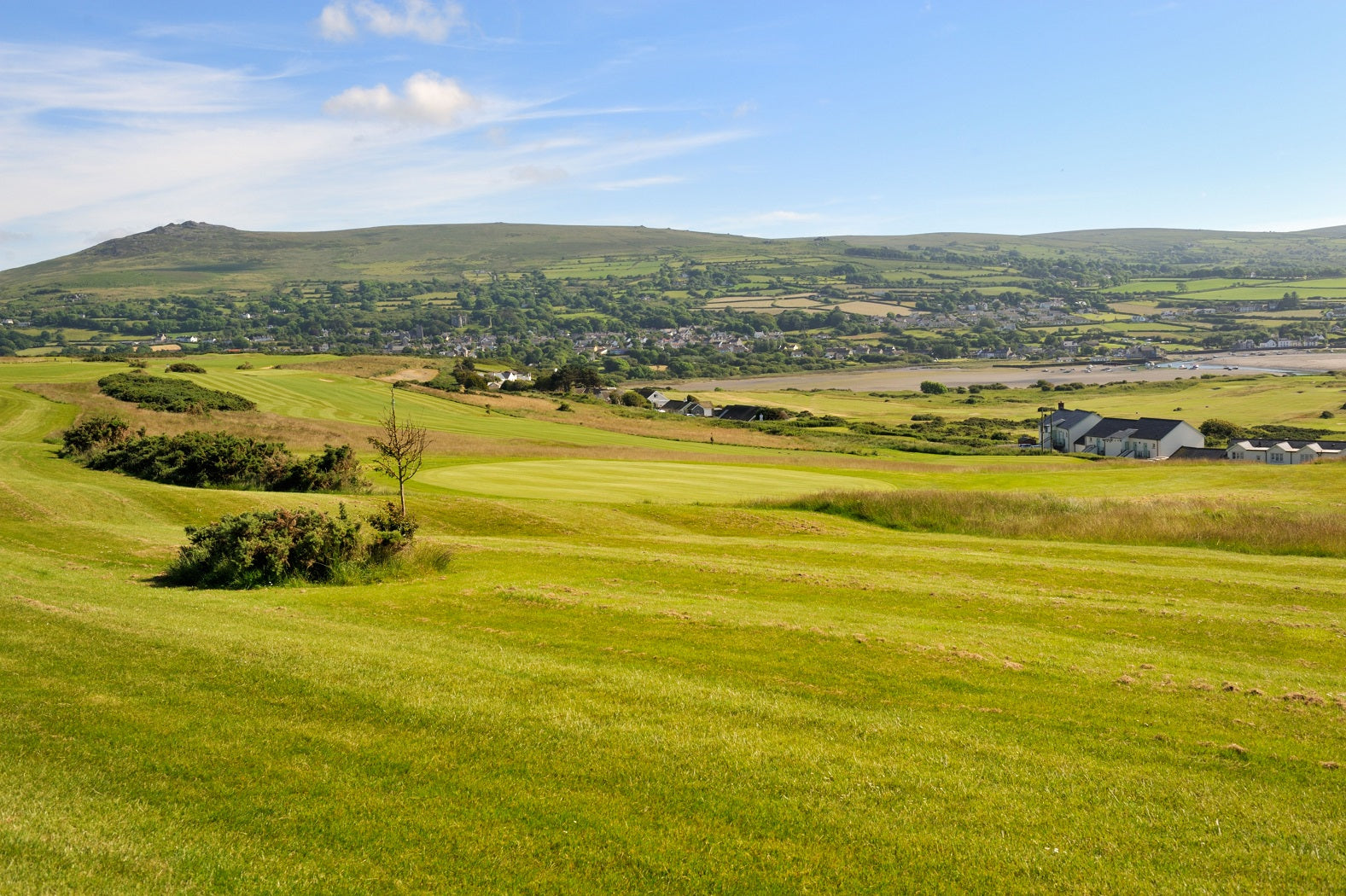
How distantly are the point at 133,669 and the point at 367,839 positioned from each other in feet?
19.4

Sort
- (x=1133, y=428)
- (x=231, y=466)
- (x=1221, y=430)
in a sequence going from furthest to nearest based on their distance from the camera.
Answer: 1. (x=1221, y=430)
2. (x=1133, y=428)
3. (x=231, y=466)

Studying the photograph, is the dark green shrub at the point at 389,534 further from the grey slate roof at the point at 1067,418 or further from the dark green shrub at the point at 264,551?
the grey slate roof at the point at 1067,418

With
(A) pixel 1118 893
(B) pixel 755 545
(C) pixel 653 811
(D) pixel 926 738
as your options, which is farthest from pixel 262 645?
(B) pixel 755 545

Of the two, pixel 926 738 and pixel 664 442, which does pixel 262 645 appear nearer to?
pixel 926 738

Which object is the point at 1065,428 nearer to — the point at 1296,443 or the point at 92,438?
the point at 1296,443

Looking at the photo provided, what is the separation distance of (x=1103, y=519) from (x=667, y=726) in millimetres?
28665

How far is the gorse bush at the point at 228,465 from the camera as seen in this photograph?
1441 inches

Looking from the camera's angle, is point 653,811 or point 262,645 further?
point 262,645

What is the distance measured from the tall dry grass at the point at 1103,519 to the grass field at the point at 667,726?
604 centimetres

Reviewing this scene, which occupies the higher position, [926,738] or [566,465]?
[926,738]

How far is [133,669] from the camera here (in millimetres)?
11867

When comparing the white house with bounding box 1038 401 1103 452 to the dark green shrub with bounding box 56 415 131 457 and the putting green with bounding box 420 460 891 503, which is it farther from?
the dark green shrub with bounding box 56 415 131 457

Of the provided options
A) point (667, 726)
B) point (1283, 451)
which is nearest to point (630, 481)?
point (667, 726)

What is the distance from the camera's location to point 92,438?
136 ft
